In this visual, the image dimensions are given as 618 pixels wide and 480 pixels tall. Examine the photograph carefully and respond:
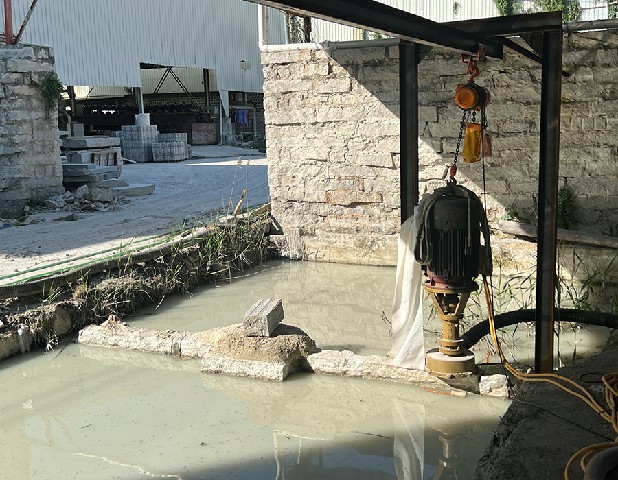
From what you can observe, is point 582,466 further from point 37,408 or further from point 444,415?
point 37,408

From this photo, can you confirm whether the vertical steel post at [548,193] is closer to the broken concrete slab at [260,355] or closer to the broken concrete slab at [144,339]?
the broken concrete slab at [260,355]

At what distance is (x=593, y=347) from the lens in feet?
19.0

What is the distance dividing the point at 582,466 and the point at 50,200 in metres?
10.5

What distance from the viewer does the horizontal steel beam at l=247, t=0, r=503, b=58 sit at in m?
3.12

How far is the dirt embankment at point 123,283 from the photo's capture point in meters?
6.21

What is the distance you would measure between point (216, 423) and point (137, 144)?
17147 millimetres

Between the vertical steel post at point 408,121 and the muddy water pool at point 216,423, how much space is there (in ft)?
4.73

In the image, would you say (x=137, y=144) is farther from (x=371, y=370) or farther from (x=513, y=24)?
(x=513, y=24)

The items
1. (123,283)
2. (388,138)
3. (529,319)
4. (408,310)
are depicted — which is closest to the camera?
(408,310)

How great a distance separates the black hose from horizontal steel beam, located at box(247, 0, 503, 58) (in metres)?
2.03

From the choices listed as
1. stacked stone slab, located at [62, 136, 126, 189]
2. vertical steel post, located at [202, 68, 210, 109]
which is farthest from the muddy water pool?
vertical steel post, located at [202, 68, 210, 109]

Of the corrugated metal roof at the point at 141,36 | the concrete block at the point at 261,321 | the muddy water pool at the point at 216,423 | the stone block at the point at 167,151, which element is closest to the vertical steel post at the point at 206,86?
the corrugated metal roof at the point at 141,36

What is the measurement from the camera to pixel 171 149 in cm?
2042

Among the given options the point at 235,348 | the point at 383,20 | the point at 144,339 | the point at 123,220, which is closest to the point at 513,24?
the point at 383,20
